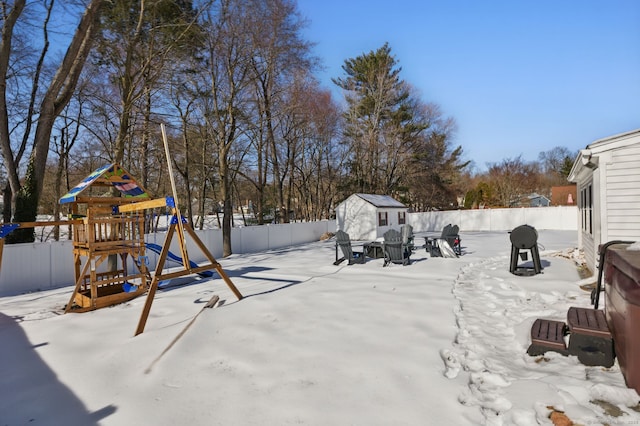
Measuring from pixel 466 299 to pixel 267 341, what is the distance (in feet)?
11.5

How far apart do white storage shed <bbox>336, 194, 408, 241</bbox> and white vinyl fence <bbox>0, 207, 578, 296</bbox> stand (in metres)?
1.61

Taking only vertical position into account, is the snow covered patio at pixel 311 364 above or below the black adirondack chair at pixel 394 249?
below

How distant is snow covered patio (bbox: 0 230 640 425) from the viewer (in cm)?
261

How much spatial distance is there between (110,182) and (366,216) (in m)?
14.2

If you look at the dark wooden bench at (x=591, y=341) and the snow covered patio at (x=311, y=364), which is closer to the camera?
the snow covered patio at (x=311, y=364)

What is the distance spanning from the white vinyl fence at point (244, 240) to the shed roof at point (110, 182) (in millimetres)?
2910

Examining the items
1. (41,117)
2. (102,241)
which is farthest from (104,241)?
(41,117)

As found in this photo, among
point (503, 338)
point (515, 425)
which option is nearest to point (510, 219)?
point (503, 338)

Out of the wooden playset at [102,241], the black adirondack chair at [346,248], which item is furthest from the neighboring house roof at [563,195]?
the wooden playset at [102,241]

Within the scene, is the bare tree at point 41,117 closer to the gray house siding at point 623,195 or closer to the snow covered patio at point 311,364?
the snow covered patio at point 311,364

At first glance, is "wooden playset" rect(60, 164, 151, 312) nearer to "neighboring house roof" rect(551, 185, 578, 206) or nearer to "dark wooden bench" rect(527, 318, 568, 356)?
"dark wooden bench" rect(527, 318, 568, 356)

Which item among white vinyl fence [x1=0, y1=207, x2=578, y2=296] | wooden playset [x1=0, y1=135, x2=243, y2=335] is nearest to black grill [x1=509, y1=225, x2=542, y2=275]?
wooden playset [x1=0, y1=135, x2=243, y2=335]

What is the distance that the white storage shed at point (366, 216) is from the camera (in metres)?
19.2

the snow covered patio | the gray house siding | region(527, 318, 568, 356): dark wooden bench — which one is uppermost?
the gray house siding
